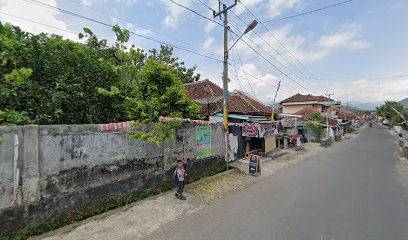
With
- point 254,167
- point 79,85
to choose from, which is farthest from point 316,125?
point 79,85

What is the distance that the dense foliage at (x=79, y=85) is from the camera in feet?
16.2

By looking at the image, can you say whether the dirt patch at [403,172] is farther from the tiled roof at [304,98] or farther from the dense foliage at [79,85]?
the tiled roof at [304,98]

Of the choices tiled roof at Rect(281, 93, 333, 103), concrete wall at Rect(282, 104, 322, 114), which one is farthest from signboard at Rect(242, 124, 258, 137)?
tiled roof at Rect(281, 93, 333, 103)

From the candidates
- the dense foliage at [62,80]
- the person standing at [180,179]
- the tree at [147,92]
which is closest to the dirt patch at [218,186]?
the person standing at [180,179]

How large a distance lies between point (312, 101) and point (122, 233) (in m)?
38.5

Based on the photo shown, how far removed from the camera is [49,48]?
5.85m

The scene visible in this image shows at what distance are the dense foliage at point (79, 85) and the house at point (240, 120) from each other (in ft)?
12.7

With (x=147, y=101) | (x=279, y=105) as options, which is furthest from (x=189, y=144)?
(x=279, y=105)

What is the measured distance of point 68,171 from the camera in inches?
199

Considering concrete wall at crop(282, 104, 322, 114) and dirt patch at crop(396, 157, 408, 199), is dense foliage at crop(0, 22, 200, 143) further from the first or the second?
concrete wall at crop(282, 104, 322, 114)

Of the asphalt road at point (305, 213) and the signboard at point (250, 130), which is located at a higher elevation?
the signboard at point (250, 130)

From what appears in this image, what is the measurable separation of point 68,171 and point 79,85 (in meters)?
2.54

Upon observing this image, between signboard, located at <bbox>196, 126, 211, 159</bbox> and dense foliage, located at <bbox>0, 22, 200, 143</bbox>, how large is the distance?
1.17m

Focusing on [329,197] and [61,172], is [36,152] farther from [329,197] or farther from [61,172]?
[329,197]
